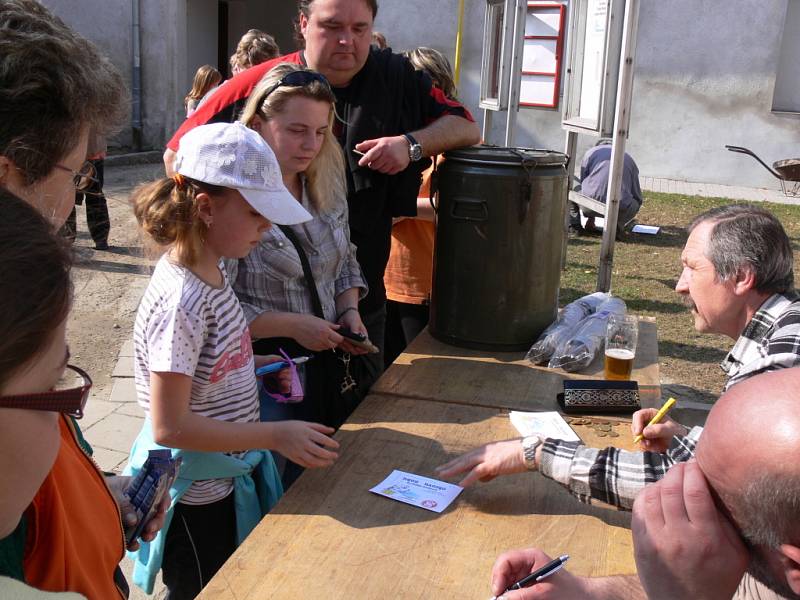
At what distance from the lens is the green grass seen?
5.28 m

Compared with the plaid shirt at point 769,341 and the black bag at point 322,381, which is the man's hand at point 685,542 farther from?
the black bag at point 322,381

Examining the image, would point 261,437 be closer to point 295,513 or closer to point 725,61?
point 295,513

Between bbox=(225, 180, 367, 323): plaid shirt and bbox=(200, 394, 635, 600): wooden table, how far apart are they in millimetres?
473

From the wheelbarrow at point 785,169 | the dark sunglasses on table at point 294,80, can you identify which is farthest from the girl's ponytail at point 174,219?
the wheelbarrow at point 785,169

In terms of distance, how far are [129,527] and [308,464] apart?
46 cm

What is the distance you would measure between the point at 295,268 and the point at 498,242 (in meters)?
0.85

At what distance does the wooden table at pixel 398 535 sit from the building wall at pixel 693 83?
37.0 ft

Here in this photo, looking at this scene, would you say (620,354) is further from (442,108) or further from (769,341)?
(442,108)

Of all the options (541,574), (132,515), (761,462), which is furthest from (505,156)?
(761,462)

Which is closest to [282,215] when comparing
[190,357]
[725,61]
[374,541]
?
[190,357]

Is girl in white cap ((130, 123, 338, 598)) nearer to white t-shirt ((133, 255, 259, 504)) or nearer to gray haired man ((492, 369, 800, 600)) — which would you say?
white t-shirt ((133, 255, 259, 504))

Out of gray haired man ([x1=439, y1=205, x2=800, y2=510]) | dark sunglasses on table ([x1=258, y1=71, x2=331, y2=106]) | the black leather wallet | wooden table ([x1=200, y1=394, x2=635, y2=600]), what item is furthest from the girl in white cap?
the black leather wallet

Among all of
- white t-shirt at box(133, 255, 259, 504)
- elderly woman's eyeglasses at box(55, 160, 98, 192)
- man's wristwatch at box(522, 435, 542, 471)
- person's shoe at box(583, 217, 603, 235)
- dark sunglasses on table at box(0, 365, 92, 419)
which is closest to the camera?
dark sunglasses on table at box(0, 365, 92, 419)

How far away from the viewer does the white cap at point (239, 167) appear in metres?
1.88
